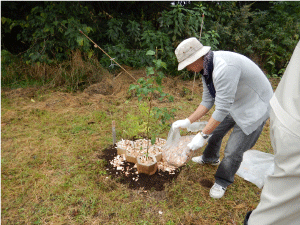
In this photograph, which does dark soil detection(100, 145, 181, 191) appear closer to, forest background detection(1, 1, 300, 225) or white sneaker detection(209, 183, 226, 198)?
forest background detection(1, 1, 300, 225)

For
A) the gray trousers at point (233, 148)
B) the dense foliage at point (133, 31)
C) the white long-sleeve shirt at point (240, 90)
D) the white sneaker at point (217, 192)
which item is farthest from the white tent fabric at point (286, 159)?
the dense foliage at point (133, 31)

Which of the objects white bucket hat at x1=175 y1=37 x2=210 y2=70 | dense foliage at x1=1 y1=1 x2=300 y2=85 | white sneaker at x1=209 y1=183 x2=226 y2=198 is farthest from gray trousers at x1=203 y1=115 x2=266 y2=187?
dense foliage at x1=1 y1=1 x2=300 y2=85

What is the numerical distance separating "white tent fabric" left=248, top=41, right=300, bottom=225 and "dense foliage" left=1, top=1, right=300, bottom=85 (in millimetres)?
3990

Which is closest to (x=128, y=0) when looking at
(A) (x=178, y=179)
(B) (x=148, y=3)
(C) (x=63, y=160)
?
(B) (x=148, y=3)

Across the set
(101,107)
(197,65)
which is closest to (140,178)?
(197,65)

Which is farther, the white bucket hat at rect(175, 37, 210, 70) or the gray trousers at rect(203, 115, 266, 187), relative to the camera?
the gray trousers at rect(203, 115, 266, 187)

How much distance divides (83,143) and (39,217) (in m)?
1.22

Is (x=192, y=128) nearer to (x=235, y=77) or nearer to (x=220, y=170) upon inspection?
(x=220, y=170)

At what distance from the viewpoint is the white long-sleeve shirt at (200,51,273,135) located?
5.65 feet

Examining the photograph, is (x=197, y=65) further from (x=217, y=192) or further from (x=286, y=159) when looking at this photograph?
(x=217, y=192)

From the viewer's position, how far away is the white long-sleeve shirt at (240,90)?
1723 millimetres

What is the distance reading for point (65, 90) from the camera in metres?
4.74

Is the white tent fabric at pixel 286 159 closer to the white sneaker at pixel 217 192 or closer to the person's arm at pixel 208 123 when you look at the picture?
the person's arm at pixel 208 123

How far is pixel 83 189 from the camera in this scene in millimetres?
2262
